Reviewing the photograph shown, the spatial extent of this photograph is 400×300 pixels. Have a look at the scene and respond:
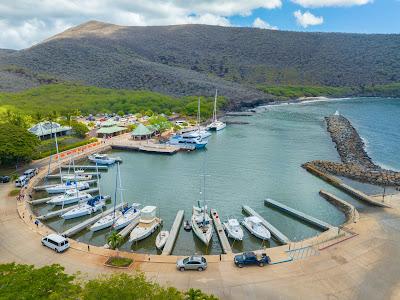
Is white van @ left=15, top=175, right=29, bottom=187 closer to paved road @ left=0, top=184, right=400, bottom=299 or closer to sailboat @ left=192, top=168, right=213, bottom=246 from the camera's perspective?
paved road @ left=0, top=184, right=400, bottom=299

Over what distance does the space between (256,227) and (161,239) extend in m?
11.6

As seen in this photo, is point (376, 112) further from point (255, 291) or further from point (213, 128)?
point (255, 291)

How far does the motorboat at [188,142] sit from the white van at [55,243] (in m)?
51.2

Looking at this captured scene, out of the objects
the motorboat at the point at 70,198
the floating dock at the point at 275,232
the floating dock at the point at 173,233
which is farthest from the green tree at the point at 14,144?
the floating dock at the point at 275,232

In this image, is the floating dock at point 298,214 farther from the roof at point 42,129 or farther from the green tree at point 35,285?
the roof at point 42,129

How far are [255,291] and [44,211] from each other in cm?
3350

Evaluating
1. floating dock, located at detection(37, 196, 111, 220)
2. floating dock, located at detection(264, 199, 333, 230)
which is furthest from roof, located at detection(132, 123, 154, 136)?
floating dock, located at detection(264, 199, 333, 230)

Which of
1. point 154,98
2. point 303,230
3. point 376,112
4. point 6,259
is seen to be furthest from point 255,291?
point 376,112

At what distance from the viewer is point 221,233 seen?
40.6 meters

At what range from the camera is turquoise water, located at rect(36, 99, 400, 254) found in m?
45.5

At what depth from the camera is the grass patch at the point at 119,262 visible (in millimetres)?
32219

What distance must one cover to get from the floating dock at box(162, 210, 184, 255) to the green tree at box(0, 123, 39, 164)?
32049 millimetres

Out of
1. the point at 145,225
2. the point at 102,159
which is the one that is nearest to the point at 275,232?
the point at 145,225

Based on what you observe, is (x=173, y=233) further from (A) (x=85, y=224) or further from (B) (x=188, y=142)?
(B) (x=188, y=142)
